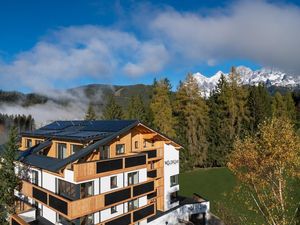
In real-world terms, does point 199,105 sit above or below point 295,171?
above

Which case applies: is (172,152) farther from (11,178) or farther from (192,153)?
(192,153)

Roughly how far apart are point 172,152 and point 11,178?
45.7 feet

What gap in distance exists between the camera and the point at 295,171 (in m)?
15.6

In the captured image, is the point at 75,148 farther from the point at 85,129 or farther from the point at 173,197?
the point at 173,197

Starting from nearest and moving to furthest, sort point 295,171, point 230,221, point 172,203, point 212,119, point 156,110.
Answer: point 295,171
point 230,221
point 172,203
point 156,110
point 212,119

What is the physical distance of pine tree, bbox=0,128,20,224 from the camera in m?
22.2

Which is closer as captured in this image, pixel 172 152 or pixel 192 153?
pixel 172 152

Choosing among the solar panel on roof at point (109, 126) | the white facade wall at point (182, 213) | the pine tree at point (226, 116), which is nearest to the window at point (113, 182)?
the solar panel on roof at point (109, 126)

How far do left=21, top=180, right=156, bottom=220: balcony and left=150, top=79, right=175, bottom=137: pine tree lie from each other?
87.0 feet

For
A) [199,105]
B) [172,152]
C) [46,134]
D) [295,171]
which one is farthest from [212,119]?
[295,171]

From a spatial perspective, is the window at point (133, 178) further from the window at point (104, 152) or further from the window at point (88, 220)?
the window at point (88, 220)

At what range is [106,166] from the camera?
19922 millimetres

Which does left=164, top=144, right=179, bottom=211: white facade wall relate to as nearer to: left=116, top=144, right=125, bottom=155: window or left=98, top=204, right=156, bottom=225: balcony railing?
left=98, top=204, right=156, bottom=225: balcony railing

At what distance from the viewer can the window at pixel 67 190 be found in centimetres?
1942
